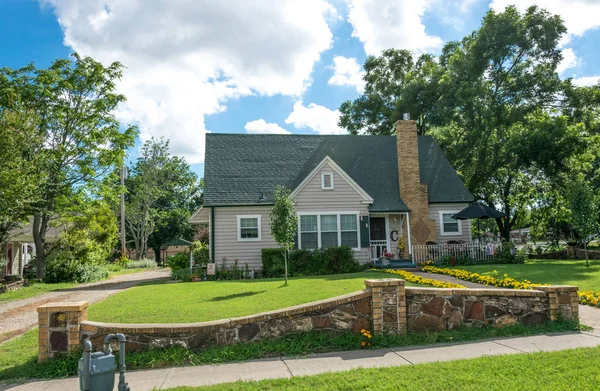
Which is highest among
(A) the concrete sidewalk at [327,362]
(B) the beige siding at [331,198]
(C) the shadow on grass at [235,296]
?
(B) the beige siding at [331,198]

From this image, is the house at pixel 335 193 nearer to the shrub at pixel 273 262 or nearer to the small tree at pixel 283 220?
the shrub at pixel 273 262

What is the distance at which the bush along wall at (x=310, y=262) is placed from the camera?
701 inches

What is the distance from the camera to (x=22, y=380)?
5.81 m

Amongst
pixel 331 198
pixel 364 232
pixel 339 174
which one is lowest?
pixel 364 232

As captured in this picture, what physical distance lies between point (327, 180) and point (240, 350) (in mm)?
13355

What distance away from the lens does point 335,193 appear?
Result: 19.4 m

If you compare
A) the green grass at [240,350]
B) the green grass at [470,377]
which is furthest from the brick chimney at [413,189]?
the green grass at [470,377]

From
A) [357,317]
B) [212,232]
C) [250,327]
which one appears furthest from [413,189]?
[250,327]

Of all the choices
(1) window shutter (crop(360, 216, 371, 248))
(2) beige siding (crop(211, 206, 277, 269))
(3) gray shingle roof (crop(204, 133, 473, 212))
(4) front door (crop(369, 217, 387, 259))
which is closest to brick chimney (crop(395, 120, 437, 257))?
(3) gray shingle roof (crop(204, 133, 473, 212))

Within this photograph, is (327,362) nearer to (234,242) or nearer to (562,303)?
(562,303)

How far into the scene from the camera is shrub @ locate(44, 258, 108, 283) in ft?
64.1

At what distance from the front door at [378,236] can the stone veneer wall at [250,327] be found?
13405 mm

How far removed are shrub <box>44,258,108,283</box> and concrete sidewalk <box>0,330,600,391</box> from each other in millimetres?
15895

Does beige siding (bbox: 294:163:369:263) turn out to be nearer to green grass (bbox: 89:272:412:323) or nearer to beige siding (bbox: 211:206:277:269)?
beige siding (bbox: 211:206:277:269)
